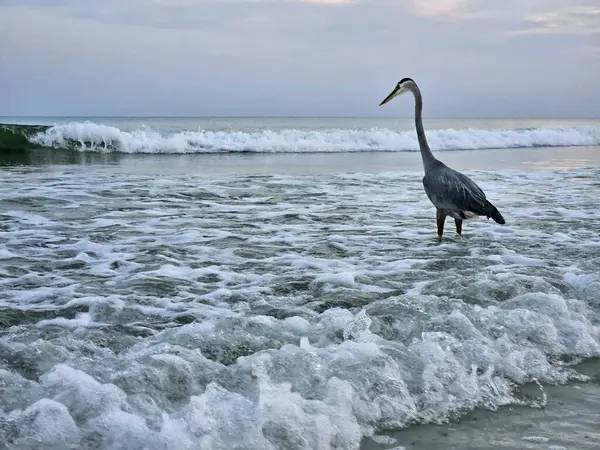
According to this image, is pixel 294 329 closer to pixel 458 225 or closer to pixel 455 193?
pixel 455 193

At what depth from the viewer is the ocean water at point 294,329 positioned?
299cm

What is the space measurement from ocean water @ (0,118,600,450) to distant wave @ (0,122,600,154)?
58.6 ft

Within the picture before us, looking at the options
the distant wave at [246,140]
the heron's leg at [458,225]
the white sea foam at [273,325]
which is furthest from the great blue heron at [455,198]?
the distant wave at [246,140]

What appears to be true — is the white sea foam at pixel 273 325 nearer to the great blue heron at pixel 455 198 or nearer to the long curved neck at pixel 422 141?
the great blue heron at pixel 455 198

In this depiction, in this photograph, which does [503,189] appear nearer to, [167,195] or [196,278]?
[167,195]

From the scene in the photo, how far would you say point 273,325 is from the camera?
163 inches

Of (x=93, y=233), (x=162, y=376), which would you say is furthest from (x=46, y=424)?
(x=93, y=233)

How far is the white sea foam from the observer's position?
2992mm

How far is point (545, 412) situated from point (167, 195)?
350 inches

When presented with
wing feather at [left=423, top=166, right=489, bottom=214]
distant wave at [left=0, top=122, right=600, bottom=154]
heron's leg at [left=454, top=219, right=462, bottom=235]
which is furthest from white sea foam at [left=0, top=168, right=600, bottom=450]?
distant wave at [left=0, top=122, right=600, bottom=154]

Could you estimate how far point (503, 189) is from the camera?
13133 millimetres

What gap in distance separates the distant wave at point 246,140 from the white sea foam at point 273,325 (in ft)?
61.3

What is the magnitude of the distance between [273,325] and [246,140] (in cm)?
2576

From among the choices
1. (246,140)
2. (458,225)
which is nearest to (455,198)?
(458,225)
